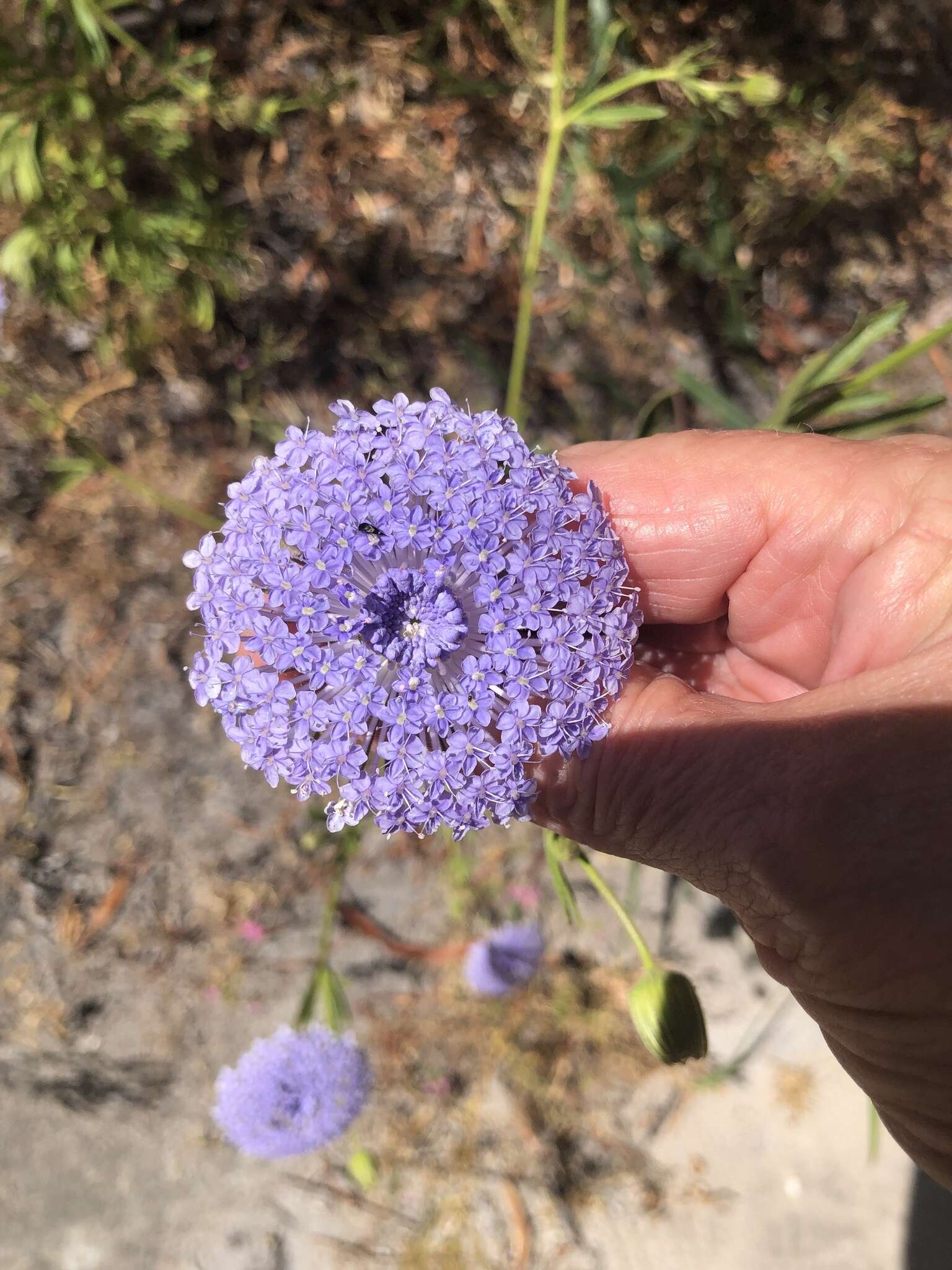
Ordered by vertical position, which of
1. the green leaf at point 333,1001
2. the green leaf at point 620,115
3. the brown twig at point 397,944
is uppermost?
the green leaf at point 620,115

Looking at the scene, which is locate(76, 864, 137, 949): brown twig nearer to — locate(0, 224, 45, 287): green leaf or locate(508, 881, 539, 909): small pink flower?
locate(508, 881, 539, 909): small pink flower

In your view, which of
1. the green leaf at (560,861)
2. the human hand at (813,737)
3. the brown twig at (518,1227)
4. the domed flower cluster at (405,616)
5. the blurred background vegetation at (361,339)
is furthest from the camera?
the brown twig at (518,1227)

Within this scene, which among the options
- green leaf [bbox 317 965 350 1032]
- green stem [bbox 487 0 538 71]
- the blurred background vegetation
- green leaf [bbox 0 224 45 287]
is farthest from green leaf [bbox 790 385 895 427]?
green leaf [bbox 0 224 45 287]

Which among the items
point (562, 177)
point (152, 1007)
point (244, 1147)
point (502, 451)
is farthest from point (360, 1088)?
point (562, 177)

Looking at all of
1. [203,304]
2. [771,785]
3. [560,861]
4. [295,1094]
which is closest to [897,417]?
[771,785]

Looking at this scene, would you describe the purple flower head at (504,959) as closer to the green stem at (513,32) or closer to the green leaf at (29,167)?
the green leaf at (29,167)

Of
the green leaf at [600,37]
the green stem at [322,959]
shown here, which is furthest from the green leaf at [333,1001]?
the green leaf at [600,37]
